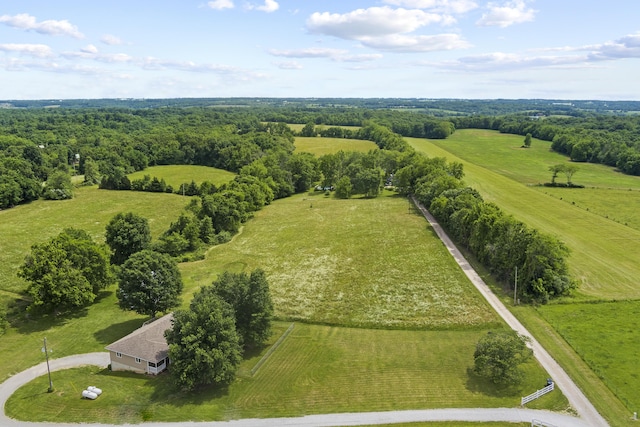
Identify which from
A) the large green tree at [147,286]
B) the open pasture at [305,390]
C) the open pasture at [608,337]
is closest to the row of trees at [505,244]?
the open pasture at [608,337]

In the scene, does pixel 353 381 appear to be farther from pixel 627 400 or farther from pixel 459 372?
pixel 627 400

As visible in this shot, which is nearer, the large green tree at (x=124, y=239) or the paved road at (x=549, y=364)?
the paved road at (x=549, y=364)

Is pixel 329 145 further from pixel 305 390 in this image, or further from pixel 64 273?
pixel 305 390

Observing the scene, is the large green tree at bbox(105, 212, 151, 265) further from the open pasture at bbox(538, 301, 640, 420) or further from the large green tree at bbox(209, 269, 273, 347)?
the open pasture at bbox(538, 301, 640, 420)

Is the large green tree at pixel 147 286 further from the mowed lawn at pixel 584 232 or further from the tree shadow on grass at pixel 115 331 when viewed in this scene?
the mowed lawn at pixel 584 232

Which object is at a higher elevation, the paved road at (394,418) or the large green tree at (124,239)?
the large green tree at (124,239)

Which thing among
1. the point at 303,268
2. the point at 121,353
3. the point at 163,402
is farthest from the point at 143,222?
the point at 163,402
